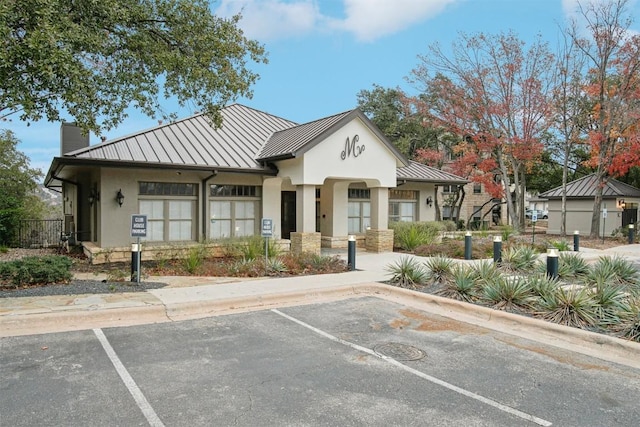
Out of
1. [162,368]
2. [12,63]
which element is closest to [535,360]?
[162,368]

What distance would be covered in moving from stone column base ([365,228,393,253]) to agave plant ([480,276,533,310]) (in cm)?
946

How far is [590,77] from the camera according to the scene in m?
26.9

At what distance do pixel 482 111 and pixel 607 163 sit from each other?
26.1 feet

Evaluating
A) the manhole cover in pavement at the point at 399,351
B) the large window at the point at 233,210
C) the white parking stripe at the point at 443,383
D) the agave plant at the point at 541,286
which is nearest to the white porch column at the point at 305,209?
the large window at the point at 233,210

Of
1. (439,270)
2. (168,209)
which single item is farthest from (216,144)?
(439,270)

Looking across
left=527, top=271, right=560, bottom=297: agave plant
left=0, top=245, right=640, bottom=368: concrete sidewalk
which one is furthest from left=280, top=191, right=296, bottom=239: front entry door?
left=527, top=271, right=560, bottom=297: agave plant

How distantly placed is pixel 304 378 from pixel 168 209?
12.4 metres

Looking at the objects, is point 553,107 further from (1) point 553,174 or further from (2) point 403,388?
(2) point 403,388

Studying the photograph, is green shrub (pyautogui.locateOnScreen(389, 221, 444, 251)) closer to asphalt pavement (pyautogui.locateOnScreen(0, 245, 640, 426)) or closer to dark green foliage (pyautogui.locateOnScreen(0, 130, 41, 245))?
asphalt pavement (pyautogui.locateOnScreen(0, 245, 640, 426))

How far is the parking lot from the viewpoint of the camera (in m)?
4.14

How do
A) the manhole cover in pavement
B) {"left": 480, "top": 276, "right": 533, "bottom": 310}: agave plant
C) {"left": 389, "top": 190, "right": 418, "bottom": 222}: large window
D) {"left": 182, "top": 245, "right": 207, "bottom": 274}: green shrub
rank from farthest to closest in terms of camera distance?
{"left": 389, "top": 190, "right": 418, "bottom": 222}: large window
{"left": 182, "top": 245, "right": 207, "bottom": 274}: green shrub
{"left": 480, "top": 276, "right": 533, "bottom": 310}: agave plant
the manhole cover in pavement

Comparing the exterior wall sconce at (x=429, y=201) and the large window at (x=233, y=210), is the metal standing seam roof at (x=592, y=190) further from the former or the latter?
the large window at (x=233, y=210)

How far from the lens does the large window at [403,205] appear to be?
2255 centimetres

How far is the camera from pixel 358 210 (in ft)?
70.5
